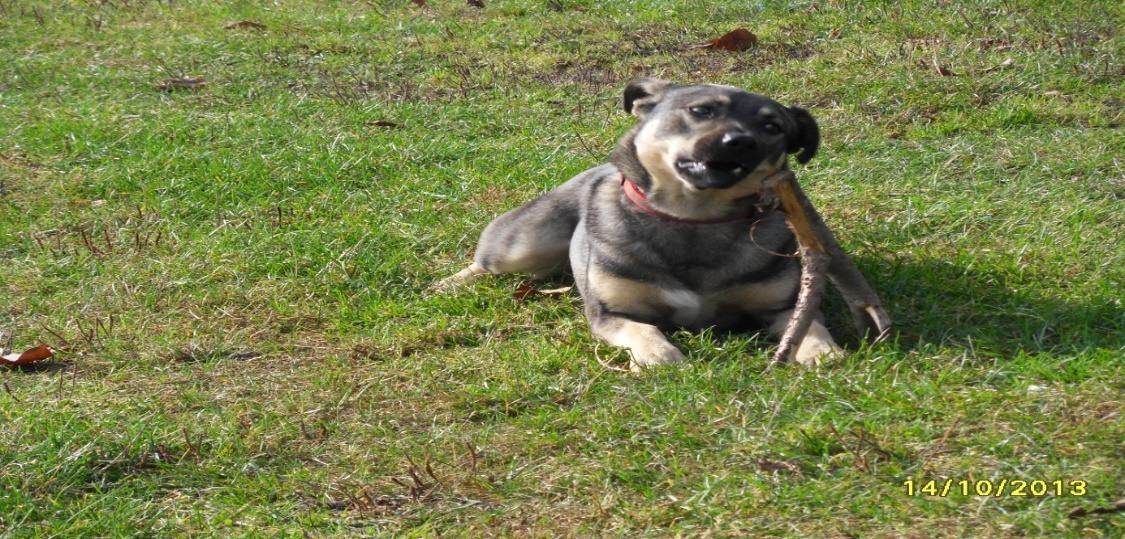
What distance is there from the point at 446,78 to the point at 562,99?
1.01 meters

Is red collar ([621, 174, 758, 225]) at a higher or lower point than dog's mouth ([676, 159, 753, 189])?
lower

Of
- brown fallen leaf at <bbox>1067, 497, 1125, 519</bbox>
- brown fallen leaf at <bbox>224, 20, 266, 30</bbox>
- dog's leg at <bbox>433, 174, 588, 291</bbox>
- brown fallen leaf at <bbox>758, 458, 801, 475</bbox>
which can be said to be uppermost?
brown fallen leaf at <bbox>1067, 497, 1125, 519</bbox>

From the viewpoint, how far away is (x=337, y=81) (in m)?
9.17

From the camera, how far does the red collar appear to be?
4961 millimetres

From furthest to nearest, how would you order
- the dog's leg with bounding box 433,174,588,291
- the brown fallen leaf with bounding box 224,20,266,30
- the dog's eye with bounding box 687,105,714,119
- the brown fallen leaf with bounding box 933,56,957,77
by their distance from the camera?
1. the brown fallen leaf with bounding box 224,20,266,30
2. the brown fallen leaf with bounding box 933,56,957,77
3. the dog's leg with bounding box 433,174,588,291
4. the dog's eye with bounding box 687,105,714,119

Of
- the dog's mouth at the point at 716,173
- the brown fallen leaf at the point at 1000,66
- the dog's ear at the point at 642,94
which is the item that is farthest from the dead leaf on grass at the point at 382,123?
the dog's mouth at the point at 716,173

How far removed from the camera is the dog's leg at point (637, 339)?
4649 millimetres

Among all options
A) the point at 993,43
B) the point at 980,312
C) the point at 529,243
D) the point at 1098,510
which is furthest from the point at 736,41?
the point at 1098,510

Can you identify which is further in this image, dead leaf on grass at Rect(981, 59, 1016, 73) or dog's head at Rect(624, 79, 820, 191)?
dead leaf on grass at Rect(981, 59, 1016, 73)

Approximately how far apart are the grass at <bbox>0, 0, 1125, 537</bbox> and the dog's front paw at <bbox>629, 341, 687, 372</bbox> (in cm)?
13

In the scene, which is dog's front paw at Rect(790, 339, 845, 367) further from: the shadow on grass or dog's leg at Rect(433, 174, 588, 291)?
dog's leg at Rect(433, 174, 588, 291)

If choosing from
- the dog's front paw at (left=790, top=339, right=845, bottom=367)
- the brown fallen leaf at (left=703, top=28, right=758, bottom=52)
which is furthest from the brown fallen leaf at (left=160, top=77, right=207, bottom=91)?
the dog's front paw at (left=790, top=339, right=845, bottom=367)

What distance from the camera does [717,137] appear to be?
15.1 ft

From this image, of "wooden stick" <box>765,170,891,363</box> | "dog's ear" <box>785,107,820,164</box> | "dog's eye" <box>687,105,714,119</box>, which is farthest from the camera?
"dog's ear" <box>785,107,820,164</box>
